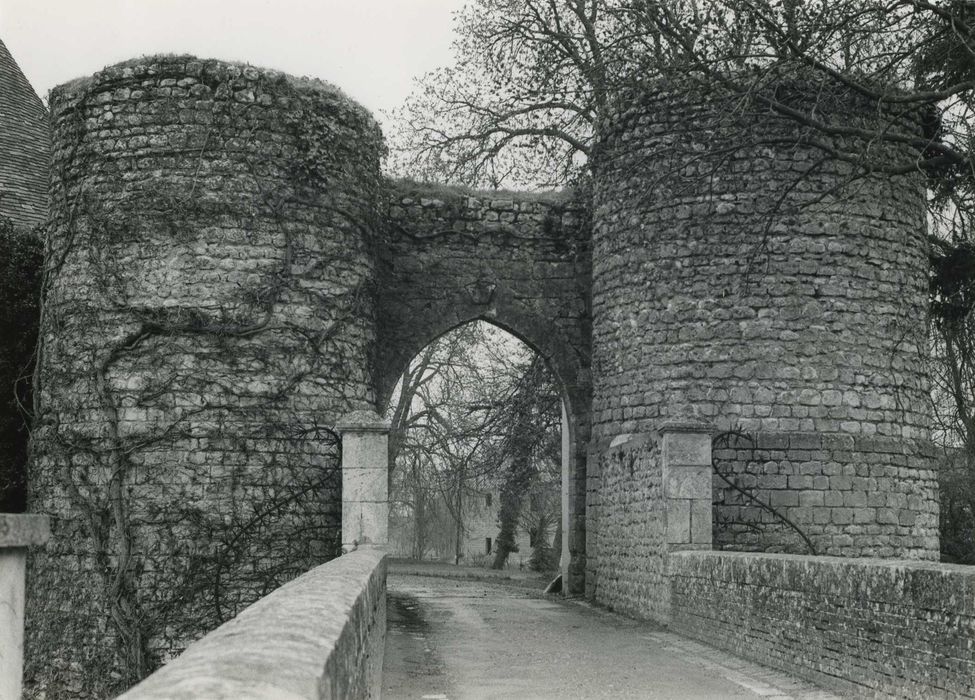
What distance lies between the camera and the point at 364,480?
11.9 metres

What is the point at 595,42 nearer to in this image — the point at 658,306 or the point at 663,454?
the point at 658,306

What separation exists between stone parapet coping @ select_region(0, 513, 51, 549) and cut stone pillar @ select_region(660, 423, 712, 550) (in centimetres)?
751

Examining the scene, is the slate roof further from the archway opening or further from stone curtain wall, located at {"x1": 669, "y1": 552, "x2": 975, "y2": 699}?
stone curtain wall, located at {"x1": 669, "y1": 552, "x2": 975, "y2": 699}

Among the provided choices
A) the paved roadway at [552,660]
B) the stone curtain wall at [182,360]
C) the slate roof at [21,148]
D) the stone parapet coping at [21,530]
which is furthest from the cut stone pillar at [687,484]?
the slate roof at [21,148]

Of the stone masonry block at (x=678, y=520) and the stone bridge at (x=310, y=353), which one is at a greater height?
the stone bridge at (x=310, y=353)

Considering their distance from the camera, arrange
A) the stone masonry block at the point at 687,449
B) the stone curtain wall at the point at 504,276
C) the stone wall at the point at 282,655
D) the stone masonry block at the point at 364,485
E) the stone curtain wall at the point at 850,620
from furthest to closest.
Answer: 1. the stone curtain wall at the point at 504,276
2. the stone masonry block at the point at 364,485
3. the stone masonry block at the point at 687,449
4. the stone curtain wall at the point at 850,620
5. the stone wall at the point at 282,655

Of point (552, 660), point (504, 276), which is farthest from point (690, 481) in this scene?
point (504, 276)

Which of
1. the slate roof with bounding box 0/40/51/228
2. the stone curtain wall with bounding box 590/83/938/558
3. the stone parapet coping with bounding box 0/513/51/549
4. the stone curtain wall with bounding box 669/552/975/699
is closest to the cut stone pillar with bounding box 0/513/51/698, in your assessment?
the stone parapet coping with bounding box 0/513/51/549

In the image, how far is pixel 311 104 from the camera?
514 inches

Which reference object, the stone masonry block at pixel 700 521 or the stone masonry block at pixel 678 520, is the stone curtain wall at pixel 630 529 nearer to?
the stone masonry block at pixel 678 520

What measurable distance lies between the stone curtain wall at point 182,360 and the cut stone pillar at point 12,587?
7.15 metres

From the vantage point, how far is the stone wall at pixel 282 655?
248 centimetres

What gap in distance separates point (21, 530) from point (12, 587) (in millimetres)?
238

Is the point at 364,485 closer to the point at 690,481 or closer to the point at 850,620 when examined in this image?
the point at 690,481
